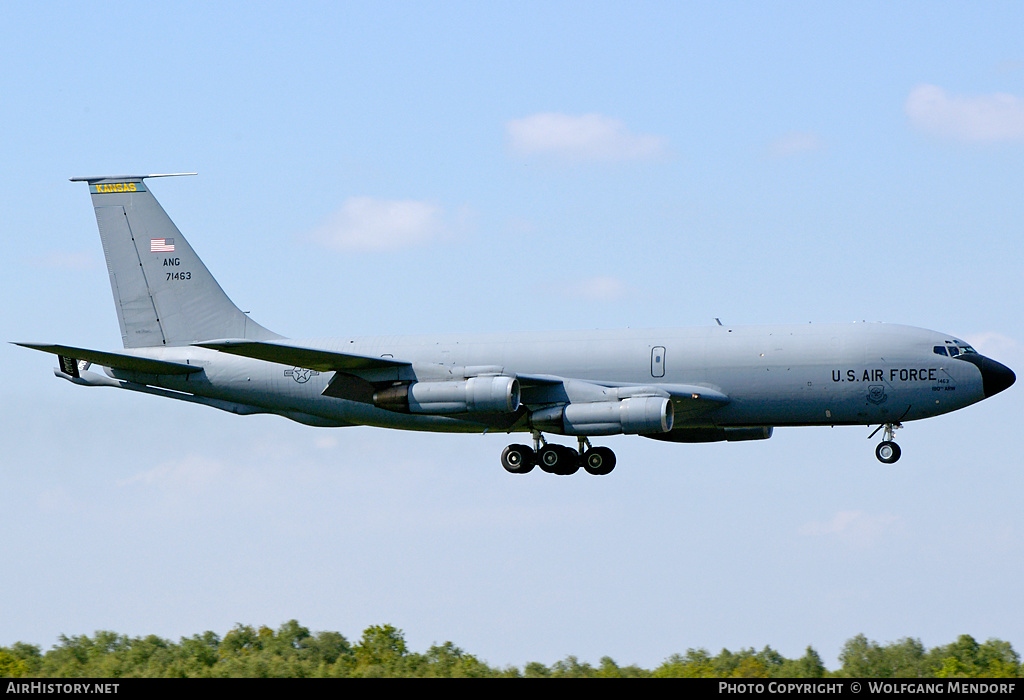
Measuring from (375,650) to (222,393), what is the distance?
10.8m

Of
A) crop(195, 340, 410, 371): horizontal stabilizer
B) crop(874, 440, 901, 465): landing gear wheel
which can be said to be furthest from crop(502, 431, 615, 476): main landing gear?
crop(874, 440, 901, 465): landing gear wheel

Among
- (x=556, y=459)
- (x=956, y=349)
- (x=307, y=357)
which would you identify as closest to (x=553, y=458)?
(x=556, y=459)

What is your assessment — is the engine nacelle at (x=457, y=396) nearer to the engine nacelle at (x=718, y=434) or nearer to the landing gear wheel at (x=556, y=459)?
the landing gear wheel at (x=556, y=459)

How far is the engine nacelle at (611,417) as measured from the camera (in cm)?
4216

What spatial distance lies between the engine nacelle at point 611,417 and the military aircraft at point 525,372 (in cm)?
5

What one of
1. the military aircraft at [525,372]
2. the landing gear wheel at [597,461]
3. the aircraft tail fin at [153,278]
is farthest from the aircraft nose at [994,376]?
the aircraft tail fin at [153,278]

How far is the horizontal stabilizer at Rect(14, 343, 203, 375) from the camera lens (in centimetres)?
4472

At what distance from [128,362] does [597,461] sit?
54.8ft

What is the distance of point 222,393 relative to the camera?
4869 cm

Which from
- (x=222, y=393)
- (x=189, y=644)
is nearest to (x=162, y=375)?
(x=222, y=393)

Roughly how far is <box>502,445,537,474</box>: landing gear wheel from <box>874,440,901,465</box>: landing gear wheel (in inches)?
449

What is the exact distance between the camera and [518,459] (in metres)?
46.0
